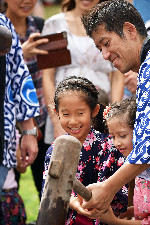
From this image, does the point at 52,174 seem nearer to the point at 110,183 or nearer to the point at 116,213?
the point at 110,183

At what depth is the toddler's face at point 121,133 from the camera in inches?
136

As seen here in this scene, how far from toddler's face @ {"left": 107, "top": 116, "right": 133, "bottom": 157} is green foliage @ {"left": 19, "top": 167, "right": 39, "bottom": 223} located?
2512mm

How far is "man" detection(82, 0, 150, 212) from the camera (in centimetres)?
268

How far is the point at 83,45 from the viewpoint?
190 inches

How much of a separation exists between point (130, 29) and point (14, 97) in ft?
4.26

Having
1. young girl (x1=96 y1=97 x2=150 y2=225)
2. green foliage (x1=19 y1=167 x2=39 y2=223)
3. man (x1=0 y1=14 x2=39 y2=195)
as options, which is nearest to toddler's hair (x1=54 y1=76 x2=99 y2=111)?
young girl (x1=96 y1=97 x2=150 y2=225)

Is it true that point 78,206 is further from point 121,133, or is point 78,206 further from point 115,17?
point 115,17

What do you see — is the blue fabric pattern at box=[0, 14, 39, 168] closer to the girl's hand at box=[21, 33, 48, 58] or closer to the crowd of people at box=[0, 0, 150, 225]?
the crowd of people at box=[0, 0, 150, 225]

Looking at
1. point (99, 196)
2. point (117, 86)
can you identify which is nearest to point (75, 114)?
point (99, 196)

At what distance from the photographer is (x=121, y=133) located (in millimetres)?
3492

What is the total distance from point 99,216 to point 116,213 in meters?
0.33

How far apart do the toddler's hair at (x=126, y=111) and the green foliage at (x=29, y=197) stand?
97.9 inches

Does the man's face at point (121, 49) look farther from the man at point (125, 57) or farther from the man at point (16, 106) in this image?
the man at point (16, 106)

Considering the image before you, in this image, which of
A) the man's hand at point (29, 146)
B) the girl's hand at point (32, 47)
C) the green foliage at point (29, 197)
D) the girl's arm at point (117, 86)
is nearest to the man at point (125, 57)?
the man's hand at point (29, 146)
